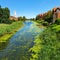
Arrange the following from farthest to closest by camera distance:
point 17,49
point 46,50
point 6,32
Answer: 1. point 6,32
2. point 17,49
3. point 46,50

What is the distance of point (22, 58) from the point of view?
15.0 meters

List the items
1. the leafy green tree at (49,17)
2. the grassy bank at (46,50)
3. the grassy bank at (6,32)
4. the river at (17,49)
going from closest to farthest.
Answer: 1. the grassy bank at (46,50)
2. the river at (17,49)
3. the grassy bank at (6,32)
4. the leafy green tree at (49,17)

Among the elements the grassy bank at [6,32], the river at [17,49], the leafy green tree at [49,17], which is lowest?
the river at [17,49]

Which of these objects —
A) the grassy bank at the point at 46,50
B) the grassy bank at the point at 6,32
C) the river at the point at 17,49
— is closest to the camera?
the grassy bank at the point at 46,50

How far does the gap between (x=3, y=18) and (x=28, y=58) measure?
175 ft

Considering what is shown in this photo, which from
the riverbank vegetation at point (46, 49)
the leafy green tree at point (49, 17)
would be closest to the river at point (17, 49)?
the riverbank vegetation at point (46, 49)

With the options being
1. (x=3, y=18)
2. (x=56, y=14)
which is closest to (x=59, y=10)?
(x=56, y=14)

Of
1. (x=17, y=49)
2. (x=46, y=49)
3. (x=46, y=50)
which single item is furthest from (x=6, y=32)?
(x=46, y=50)

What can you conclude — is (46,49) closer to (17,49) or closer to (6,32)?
(17,49)

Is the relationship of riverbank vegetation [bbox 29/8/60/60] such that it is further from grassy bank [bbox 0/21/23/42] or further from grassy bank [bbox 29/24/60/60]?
grassy bank [bbox 0/21/23/42]

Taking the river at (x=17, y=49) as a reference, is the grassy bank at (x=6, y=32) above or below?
above

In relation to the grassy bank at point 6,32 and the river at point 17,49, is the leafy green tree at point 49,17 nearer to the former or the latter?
the grassy bank at point 6,32

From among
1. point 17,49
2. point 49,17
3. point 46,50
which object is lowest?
point 17,49

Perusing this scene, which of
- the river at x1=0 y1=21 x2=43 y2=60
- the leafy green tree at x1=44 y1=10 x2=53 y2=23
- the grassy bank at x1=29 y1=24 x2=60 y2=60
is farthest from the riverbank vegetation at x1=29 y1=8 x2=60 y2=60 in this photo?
the leafy green tree at x1=44 y1=10 x2=53 y2=23
